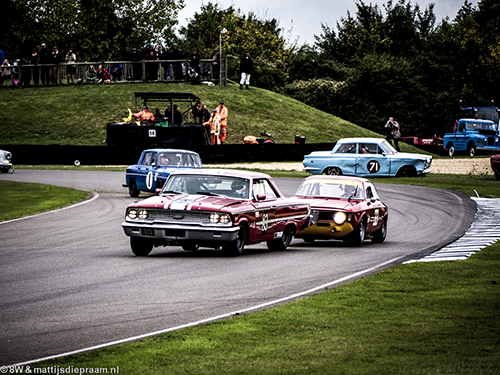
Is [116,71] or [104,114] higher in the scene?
[116,71]

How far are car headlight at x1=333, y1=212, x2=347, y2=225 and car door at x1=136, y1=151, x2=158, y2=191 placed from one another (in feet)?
28.5

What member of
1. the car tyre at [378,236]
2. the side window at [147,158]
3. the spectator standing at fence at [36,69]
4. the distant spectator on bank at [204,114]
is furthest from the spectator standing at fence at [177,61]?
the car tyre at [378,236]

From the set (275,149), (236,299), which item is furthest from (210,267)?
(275,149)

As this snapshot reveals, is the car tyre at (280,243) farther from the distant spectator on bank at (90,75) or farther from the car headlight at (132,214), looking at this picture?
the distant spectator on bank at (90,75)

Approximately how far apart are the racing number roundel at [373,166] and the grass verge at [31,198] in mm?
10823

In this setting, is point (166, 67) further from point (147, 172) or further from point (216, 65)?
point (147, 172)

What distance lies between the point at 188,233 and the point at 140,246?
1021 mm

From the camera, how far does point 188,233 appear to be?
11562 millimetres

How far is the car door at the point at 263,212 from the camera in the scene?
12539 millimetres

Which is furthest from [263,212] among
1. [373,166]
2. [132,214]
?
[373,166]

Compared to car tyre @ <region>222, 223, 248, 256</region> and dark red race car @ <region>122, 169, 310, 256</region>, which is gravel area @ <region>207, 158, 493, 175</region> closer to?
dark red race car @ <region>122, 169, 310, 256</region>

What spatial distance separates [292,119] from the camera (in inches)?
2062

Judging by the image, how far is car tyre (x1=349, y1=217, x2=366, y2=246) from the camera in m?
14.5

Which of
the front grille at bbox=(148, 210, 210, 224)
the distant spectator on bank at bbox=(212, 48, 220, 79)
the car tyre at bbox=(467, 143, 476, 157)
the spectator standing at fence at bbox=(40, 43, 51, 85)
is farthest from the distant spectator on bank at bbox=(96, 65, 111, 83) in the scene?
the front grille at bbox=(148, 210, 210, 224)
